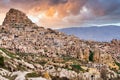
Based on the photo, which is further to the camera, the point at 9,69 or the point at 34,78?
the point at 9,69

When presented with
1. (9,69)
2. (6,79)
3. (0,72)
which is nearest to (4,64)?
(9,69)

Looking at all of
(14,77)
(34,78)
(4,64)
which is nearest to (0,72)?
(14,77)

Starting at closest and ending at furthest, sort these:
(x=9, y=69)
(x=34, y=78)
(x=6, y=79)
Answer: (x=6, y=79), (x=34, y=78), (x=9, y=69)

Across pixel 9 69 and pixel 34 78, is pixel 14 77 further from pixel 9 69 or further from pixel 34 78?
pixel 9 69

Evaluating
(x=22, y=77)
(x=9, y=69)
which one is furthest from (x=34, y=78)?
(x=9, y=69)

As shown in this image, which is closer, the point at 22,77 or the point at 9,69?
the point at 22,77

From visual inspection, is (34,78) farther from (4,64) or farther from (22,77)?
(4,64)

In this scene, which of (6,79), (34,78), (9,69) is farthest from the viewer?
(9,69)
